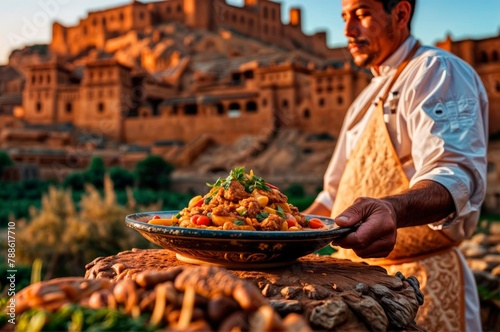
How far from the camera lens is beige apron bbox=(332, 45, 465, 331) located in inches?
103

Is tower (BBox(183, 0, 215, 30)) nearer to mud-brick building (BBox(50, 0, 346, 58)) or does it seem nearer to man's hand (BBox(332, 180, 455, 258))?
mud-brick building (BBox(50, 0, 346, 58))

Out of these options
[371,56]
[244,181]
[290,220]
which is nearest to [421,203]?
[290,220]

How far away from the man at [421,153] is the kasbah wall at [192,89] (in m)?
18.3

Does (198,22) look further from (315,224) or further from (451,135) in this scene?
(315,224)

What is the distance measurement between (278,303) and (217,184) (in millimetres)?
709

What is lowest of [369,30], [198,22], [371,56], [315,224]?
[315,224]

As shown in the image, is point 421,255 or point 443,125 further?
point 421,255

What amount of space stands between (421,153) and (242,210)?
1.13 meters

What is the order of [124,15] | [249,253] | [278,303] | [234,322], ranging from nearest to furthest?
[234,322], [278,303], [249,253], [124,15]

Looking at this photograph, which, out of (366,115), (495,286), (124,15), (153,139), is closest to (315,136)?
(153,139)

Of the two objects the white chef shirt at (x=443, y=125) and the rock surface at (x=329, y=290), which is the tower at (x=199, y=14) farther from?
the rock surface at (x=329, y=290)

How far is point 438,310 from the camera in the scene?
103 inches

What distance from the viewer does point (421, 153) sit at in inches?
95.5

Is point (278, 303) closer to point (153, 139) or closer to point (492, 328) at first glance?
point (492, 328)
